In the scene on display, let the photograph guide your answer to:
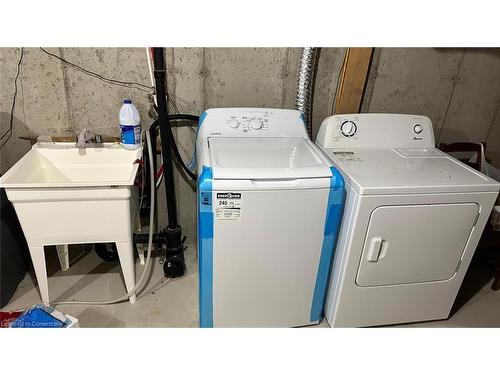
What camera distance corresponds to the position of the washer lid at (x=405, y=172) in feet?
5.09

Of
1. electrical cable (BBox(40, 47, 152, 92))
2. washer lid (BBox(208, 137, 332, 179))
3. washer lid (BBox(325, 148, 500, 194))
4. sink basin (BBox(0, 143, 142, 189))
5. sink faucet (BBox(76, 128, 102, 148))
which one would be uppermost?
electrical cable (BBox(40, 47, 152, 92))

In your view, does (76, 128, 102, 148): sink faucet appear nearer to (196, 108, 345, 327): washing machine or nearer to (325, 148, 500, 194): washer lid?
(196, 108, 345, 327): washing machine

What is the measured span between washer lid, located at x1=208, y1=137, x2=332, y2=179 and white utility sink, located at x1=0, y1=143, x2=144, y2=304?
464 mm

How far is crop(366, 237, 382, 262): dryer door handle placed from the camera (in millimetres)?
1633

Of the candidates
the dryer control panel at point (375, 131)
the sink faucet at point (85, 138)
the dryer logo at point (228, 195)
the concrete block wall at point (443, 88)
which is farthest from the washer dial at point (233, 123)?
the concrete block wall at point (443, 88)

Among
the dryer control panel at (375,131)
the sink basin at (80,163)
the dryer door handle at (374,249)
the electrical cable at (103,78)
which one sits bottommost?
the dryer door handle at (374,249)

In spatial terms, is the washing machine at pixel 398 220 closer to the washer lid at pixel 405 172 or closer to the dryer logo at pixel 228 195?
the washer lid at pixel 405 172

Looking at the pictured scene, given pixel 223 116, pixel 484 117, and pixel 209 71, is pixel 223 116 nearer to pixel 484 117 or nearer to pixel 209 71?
pixel 209 71

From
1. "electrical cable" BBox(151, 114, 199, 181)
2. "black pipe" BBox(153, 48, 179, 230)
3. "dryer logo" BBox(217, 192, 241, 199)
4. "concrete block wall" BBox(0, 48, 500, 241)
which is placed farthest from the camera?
"electrical cable" BBox(151, 114, 199, 181)

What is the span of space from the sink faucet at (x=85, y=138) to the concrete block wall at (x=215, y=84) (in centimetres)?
10

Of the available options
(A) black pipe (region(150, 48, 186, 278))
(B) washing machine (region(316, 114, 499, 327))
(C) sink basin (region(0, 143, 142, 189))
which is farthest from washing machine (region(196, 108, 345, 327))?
(C) sink basin (region(0, 143, 142, 189))

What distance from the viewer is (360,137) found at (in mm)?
1963

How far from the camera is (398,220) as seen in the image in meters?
1.60

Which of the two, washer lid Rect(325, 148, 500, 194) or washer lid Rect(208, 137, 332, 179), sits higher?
washer lid Rect(208, 137, 332, 179)
